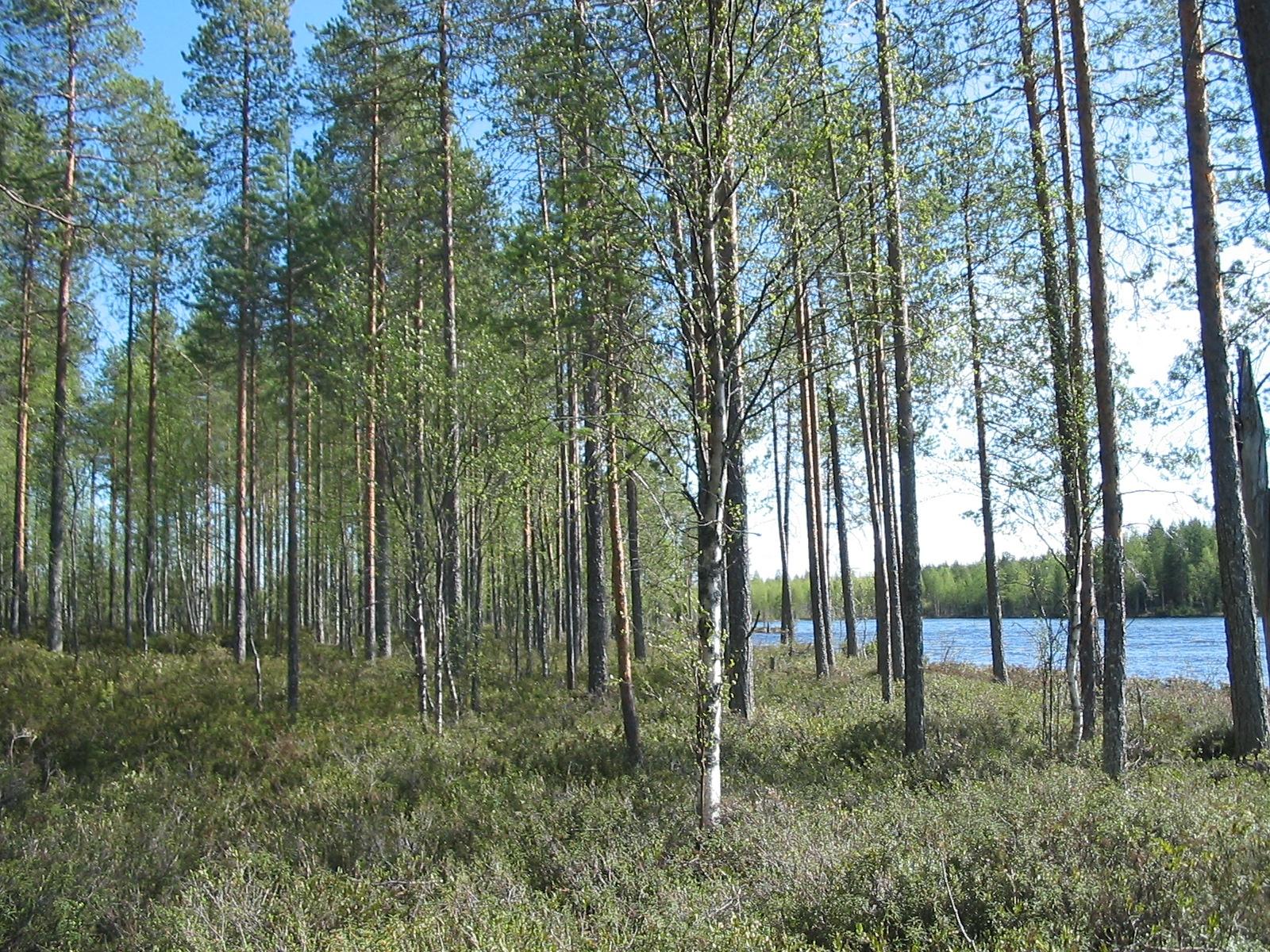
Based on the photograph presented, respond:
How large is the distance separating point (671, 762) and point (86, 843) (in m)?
5.97

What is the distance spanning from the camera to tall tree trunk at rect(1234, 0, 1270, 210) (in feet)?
9.65

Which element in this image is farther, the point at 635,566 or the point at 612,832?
the point at 635,566

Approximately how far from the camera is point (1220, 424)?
851 centimetres

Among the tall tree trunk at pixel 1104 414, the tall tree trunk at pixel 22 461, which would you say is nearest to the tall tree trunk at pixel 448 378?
the tall tree trunk at pixel 1104 414

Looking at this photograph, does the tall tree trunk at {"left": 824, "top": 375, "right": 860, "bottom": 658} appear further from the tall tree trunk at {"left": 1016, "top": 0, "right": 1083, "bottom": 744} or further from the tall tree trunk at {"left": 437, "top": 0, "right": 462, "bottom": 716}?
the tall tree trunk at {"left": 437, "top": 0, "right": 462, "bottom": 716}

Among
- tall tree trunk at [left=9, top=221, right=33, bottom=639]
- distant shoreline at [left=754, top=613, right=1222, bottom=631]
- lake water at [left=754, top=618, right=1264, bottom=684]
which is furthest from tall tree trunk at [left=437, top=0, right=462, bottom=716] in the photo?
distant shoreline at [left=754, top=613, right=1222, bottom=631]

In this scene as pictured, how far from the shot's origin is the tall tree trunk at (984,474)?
41.8 feet

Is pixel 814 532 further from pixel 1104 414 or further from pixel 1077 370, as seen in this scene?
pixel 1104 414

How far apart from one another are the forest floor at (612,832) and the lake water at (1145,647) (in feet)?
12.0

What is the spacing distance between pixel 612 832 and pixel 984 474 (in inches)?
526

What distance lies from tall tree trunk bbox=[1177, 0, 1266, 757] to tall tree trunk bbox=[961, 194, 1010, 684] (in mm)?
3520

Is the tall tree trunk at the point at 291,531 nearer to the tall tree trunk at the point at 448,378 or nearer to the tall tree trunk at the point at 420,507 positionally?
the tall tree trunk at the point at 420,507

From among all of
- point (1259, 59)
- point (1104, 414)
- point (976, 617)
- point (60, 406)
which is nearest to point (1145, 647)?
point (1104, 414)

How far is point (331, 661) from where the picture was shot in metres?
18.6
